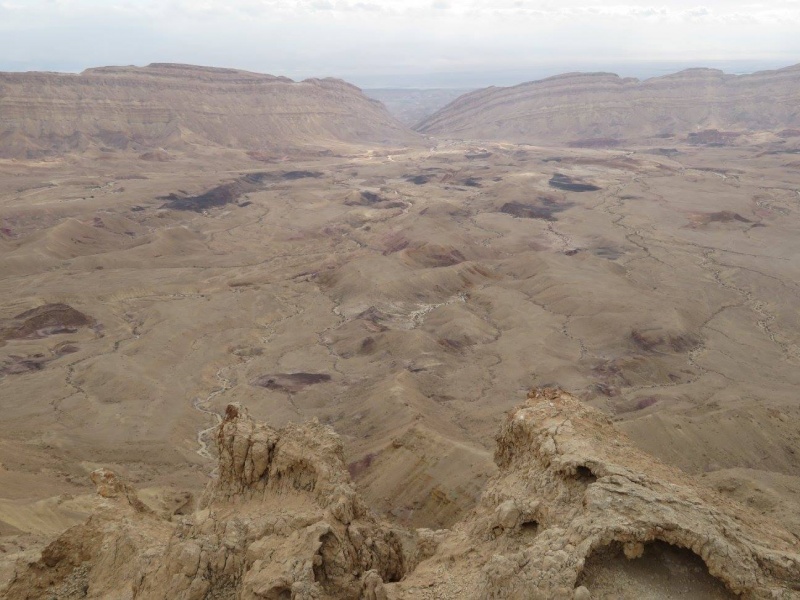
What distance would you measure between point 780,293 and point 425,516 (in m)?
44.1

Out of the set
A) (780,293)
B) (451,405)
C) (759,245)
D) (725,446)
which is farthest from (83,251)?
(759,245)

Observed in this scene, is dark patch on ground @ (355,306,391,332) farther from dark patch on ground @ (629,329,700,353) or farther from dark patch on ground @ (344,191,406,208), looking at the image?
dark patch on ground @ (344,191,406,208)

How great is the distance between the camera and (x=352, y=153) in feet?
446

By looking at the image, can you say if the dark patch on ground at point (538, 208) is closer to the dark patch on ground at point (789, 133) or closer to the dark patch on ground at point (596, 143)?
the dark patch on ground at point (596, 143)

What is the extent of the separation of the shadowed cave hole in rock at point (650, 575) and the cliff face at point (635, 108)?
149783 millimetres

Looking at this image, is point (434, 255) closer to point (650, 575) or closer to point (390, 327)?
point (390, 327)

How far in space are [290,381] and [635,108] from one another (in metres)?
151

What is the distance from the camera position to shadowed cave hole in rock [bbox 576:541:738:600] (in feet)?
31.5

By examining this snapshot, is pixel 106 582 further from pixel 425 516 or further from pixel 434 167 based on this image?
pixel 434 167

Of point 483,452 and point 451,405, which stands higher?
point 483,452

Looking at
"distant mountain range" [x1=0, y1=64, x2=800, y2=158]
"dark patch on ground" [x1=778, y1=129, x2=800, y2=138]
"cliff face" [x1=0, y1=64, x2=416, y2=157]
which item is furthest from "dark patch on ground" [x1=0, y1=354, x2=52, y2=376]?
"dark patch on ground" [x1=778, y1=129, x2=800, y2=138]

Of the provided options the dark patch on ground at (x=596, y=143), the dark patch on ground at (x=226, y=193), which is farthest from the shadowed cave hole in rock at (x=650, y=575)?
the dark patch on ground at (x=596, y=143)

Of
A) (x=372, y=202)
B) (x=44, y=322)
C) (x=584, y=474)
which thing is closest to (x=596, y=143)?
(x=372, y=202)

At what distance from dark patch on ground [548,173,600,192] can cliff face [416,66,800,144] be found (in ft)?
176
